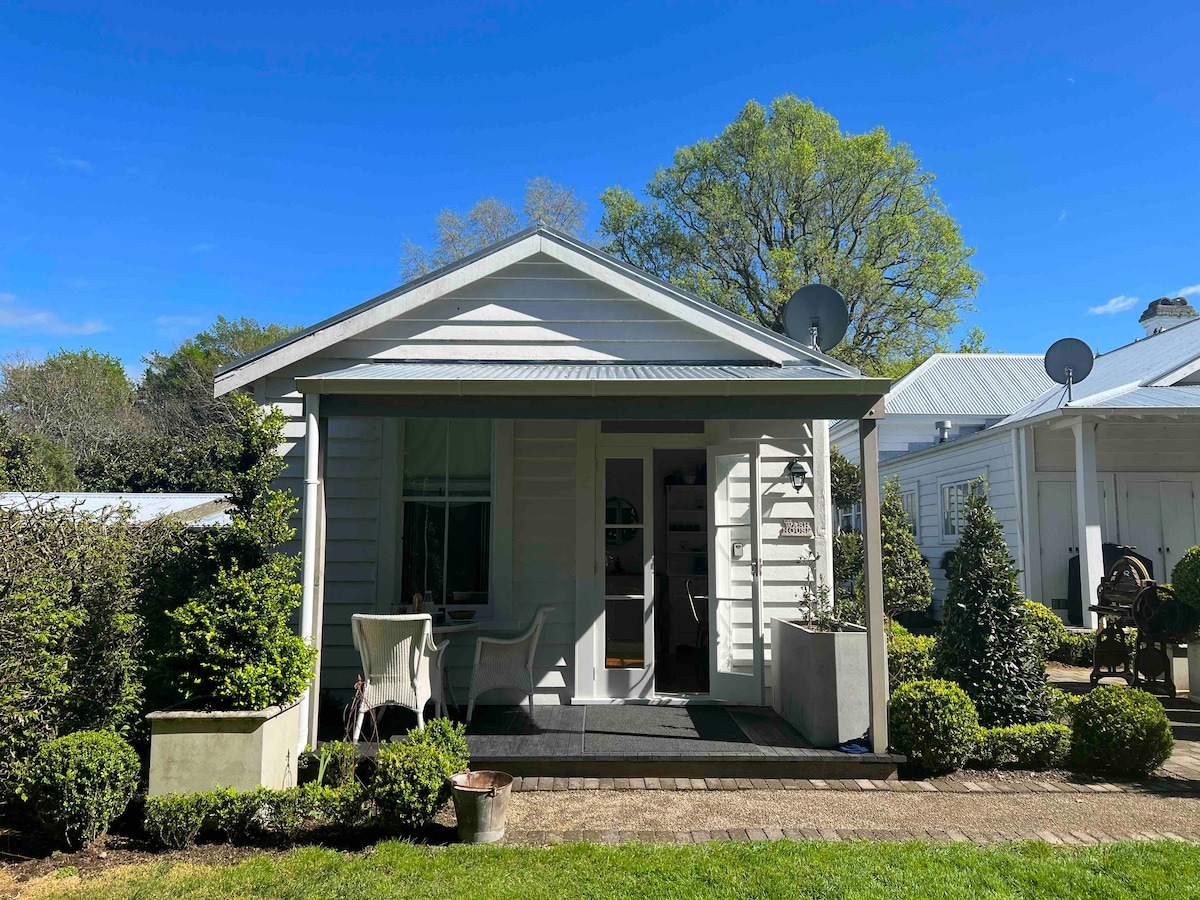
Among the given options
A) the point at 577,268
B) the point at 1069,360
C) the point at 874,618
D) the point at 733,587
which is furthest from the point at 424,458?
the point at 1069,360

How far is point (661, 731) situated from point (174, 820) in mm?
3314

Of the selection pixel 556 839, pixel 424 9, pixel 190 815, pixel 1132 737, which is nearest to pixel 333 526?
pixel 190 815

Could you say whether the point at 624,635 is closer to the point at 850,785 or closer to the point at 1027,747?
the point at 850,785

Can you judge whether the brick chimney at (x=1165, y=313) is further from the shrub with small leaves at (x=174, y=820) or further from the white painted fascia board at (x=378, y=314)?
the shrub with small leaves at (x=174, y=820)

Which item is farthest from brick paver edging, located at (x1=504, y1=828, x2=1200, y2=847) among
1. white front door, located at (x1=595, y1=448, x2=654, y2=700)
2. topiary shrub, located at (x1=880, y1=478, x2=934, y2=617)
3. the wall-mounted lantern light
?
topiary shrub, located at (x1=880, y1=478, x2=934, y2=617)

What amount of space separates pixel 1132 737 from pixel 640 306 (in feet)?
16.1

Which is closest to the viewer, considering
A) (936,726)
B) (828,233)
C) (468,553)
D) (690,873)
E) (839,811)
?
(690,873)

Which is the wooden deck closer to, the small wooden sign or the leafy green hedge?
the leafy green hedge

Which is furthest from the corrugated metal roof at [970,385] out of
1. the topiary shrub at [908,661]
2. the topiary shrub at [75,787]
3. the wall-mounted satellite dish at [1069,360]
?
the topiary shrub at [75,787]

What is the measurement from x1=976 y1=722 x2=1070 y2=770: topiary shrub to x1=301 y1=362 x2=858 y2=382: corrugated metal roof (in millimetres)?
2830

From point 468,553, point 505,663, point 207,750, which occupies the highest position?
point 468,553

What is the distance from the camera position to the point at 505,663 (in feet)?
20.1

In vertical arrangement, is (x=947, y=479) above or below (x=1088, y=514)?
above

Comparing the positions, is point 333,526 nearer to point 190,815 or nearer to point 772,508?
point 190,815
